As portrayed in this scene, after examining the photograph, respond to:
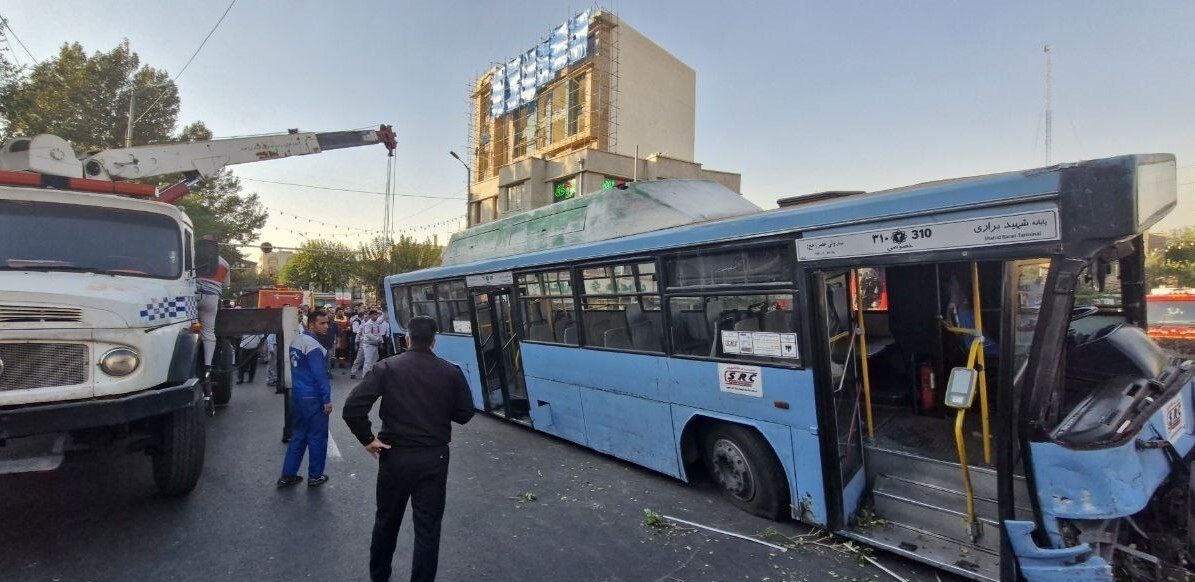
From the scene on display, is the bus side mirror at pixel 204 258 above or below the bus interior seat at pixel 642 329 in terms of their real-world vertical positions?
above

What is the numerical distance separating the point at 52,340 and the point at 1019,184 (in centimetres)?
651

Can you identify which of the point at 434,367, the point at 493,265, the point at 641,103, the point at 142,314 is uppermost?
the point at 641,103

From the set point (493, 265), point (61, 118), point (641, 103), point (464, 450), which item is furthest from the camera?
point (641, 103)

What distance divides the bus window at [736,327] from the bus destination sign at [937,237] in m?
0.48

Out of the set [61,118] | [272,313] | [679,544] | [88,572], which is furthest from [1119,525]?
[61,118]

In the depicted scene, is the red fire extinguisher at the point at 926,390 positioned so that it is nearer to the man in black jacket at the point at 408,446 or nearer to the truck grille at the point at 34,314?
the man in black jacket at the point at 408,446

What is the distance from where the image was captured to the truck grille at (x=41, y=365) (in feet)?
11.9

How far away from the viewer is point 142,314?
13.8ft

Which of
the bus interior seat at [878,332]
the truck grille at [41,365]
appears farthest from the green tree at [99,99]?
the bus interior seat at [878,332]

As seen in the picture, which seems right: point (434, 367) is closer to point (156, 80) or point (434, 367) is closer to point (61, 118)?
point (61, 118)

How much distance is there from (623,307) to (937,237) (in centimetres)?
292

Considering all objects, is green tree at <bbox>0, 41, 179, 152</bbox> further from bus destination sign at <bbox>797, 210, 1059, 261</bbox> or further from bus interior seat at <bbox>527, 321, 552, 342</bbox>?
bus destination sign at <bbox>797, 210, 1059, 261</bbox>

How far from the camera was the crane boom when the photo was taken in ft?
20.1

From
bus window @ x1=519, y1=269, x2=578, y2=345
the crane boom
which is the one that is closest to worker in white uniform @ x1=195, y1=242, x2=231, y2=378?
the crane boom
